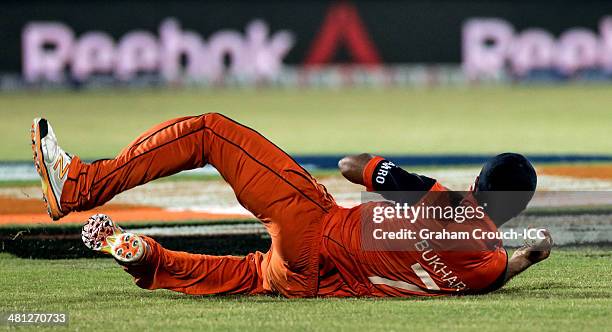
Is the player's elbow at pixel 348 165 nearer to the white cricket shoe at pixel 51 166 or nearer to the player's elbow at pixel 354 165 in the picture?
the player's elbow at pixel 354 165

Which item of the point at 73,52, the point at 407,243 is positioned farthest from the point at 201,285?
the point at 73,52

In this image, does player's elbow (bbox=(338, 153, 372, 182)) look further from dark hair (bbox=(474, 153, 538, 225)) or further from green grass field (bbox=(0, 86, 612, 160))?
green grass field (bbox=(0, 86, 612, 160))

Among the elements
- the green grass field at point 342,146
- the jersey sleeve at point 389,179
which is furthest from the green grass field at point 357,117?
the jersey sleeve at point 389,179

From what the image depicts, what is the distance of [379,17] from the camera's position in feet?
84.6

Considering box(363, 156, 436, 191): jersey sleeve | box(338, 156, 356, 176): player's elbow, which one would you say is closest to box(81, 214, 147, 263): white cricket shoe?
box(338, 156, 356, 176): player's elbow

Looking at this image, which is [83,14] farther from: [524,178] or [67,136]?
[524,178]

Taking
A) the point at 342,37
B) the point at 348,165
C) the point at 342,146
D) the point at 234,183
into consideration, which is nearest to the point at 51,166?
the point at 234,183

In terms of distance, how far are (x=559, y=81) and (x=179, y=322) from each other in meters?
22.3

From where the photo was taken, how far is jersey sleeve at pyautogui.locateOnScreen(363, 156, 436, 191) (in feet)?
16.1

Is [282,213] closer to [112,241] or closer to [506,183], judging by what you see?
[112,241]

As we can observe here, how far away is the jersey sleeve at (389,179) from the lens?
16.1 ft

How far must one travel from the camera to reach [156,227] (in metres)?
7.49

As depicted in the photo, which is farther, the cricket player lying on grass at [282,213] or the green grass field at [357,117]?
the green grass field at [357,117]

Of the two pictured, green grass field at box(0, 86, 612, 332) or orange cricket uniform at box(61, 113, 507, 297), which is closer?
green grass field at box(0, 86, 612, 332)
